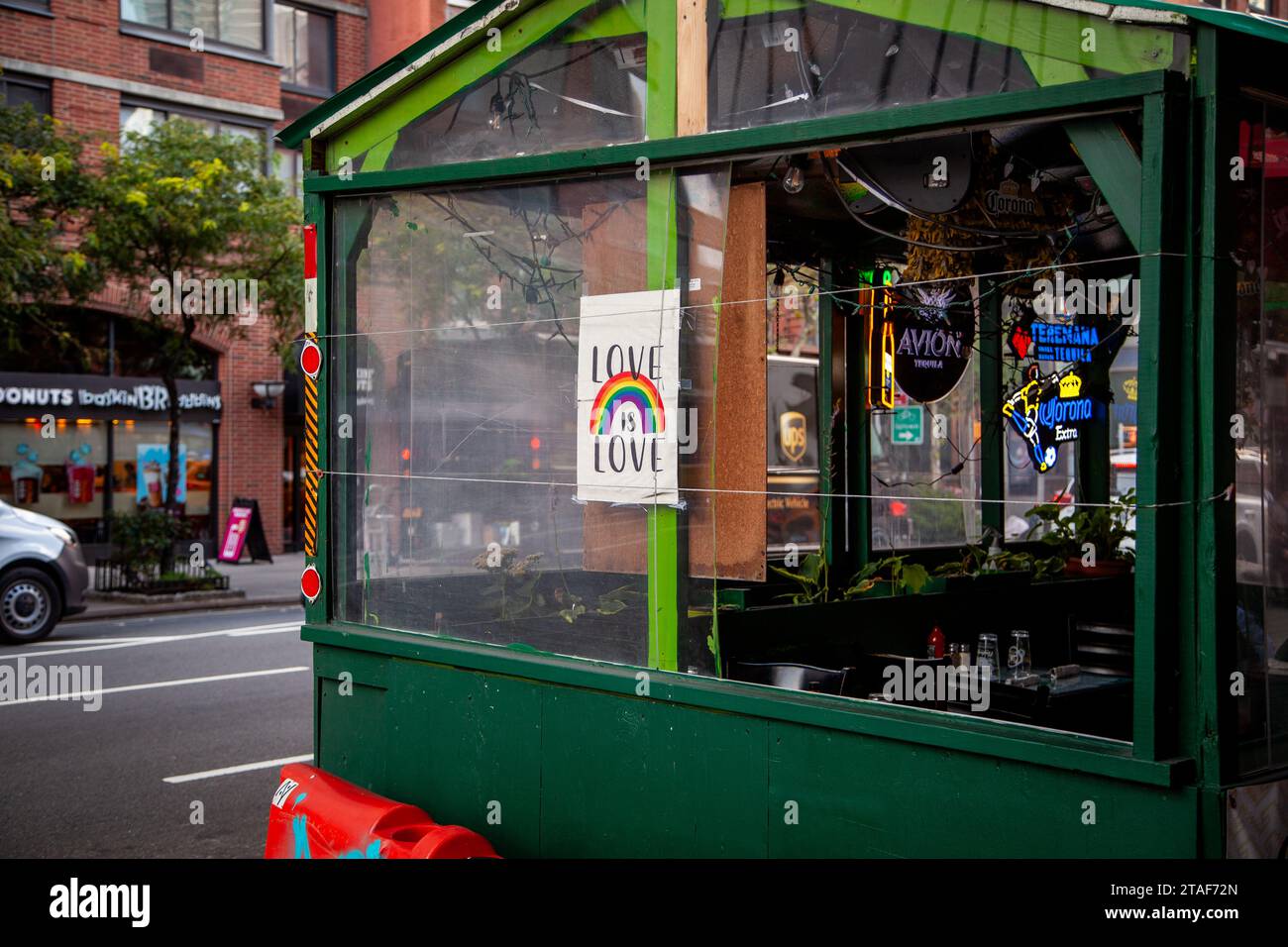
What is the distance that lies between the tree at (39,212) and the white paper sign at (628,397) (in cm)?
1253

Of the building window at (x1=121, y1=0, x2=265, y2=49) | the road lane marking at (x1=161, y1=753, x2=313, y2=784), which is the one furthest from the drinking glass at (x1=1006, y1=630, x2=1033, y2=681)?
the building window at (x1=121, y1=0, x2=265, y2=49)

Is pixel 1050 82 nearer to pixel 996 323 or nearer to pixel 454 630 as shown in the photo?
pixel 454 630

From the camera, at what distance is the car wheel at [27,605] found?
13.8 metres

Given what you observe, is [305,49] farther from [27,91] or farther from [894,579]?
[894,579]

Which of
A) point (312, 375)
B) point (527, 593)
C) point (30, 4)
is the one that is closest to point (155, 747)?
point (312, 375)

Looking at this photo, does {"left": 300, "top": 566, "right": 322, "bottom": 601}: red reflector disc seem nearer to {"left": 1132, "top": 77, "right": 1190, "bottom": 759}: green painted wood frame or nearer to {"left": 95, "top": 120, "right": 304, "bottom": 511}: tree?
{"left": 1132, "top": 77, "right": 1190, "bottom": 759}: green painted wood frame

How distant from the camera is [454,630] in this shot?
521 cm

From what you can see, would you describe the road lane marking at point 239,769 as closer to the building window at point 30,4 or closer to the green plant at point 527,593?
the green plant at point 527,593

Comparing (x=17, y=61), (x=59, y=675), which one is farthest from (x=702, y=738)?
(x=17, y=61)

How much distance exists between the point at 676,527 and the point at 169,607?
566 inches

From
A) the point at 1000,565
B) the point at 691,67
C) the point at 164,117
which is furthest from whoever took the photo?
the point at 164,117

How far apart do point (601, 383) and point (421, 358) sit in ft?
3.30

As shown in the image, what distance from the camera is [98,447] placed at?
75.0 ft

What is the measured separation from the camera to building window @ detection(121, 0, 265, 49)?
2317 centimetres
